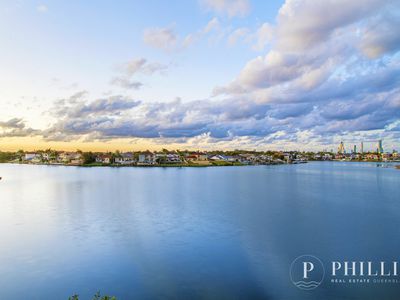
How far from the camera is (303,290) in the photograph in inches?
351

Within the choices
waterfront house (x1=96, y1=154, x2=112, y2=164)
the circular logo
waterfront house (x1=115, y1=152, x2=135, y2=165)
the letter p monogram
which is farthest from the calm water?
waterfront house (x1=96, y1=154, x2=112, y2=164)

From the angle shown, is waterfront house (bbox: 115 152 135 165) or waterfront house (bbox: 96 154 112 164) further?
waterfront house (bbox: 96 154 112 164)

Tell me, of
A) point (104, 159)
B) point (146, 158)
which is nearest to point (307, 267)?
point (146, 158)

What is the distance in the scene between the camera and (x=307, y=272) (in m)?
10.2

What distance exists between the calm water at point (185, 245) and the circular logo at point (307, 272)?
26 cm

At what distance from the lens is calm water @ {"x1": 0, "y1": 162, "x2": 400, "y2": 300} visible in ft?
29.7

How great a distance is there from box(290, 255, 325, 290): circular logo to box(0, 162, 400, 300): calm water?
257 millimetres

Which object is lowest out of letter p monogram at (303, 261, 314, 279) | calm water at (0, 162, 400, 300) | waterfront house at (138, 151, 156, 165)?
letter p monogram at (303, 261, 314, 279)

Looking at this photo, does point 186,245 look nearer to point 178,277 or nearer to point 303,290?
point 178,277

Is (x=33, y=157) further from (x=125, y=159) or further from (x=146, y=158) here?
(x=146, y=158)

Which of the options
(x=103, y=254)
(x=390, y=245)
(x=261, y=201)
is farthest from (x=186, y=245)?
(x=261, y=201)

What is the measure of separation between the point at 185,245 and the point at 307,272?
210 inches

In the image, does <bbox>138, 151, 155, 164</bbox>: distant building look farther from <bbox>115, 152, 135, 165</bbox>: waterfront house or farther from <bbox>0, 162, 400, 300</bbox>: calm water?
<bbox>0, 162, 400, 300</bbox>: calm water

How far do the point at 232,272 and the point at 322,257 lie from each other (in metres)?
A: 3.88
